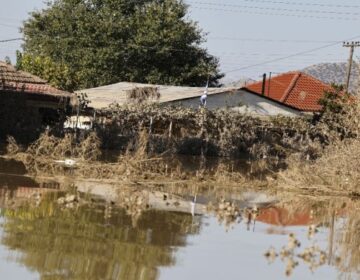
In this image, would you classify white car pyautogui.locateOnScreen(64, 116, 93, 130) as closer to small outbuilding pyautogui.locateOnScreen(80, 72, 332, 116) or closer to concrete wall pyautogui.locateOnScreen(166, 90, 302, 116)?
small outbuilding pyautogui.locateOnScreen(80, 72, 332, 116)

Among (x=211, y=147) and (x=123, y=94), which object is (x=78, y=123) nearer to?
(x=211, y=147)

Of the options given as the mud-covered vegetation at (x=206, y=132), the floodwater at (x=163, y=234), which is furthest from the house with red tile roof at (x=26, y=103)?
the floodwater at (x=163, y=234)

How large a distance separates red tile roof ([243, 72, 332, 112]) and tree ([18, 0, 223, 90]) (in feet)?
16.2

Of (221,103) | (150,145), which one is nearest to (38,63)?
(221,103)

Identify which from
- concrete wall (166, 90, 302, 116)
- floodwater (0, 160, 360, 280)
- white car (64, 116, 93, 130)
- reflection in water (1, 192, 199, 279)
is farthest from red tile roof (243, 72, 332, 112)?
reflection in water (1, 192, 199, 279)

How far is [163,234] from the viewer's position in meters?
14.0

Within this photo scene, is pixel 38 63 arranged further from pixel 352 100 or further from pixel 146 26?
pixel 352 100

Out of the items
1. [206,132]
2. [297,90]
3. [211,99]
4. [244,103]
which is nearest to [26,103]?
[206,132]

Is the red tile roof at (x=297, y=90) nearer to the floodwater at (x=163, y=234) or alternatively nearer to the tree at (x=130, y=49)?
the tree at (x=130, y=49)

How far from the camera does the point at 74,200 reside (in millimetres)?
16891

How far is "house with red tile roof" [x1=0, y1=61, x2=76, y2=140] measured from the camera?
34406 millimetres

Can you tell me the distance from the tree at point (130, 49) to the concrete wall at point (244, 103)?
527 inches

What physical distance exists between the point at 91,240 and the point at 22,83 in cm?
2523

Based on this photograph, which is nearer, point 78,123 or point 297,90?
point 78,123
